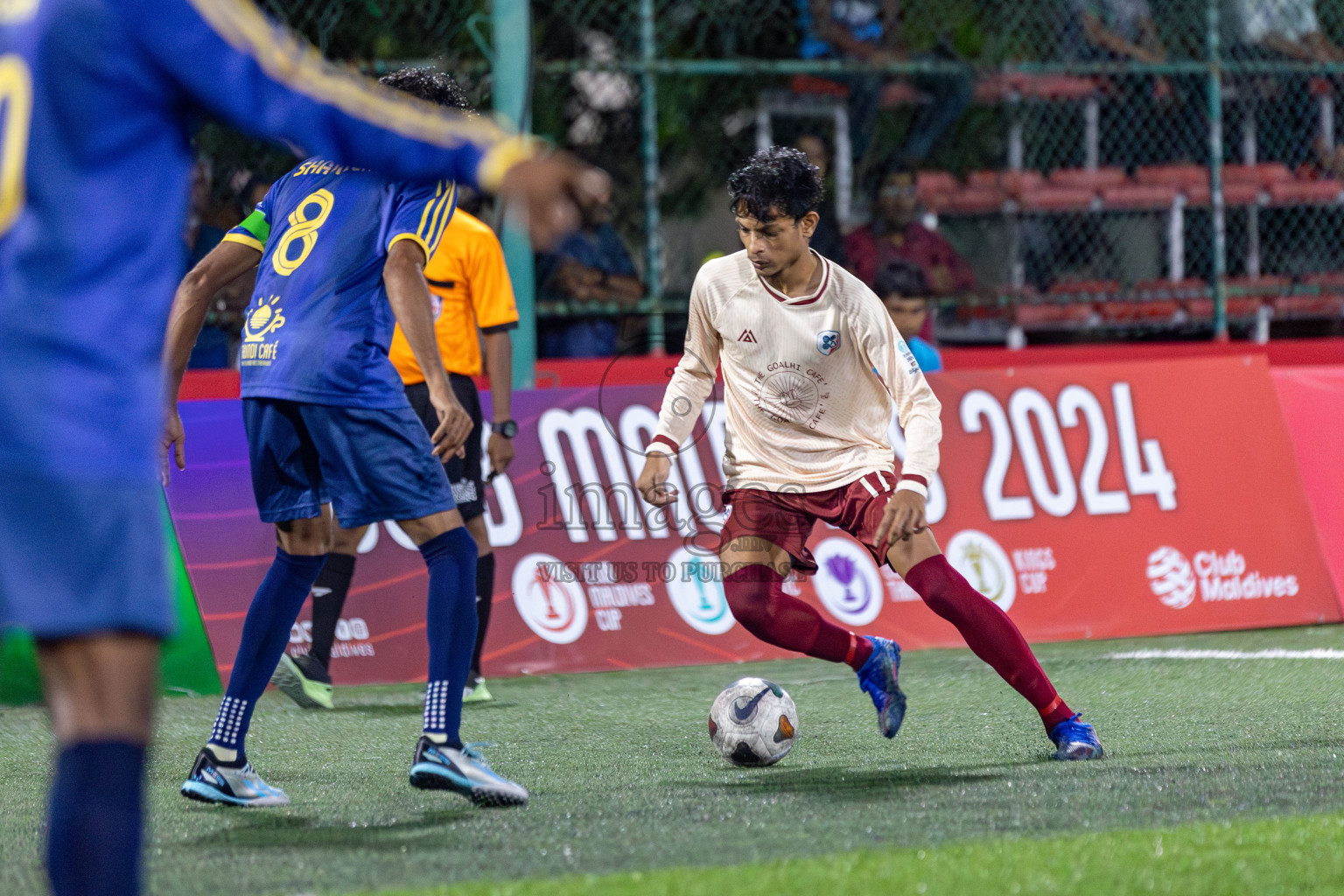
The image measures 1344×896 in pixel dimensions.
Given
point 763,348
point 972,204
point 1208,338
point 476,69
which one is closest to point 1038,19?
point 972,204

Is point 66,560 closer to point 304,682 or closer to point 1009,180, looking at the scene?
point 304,682

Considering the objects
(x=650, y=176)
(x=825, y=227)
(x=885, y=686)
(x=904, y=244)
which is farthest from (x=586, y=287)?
(x=885, y=686)

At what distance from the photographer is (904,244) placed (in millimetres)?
10617

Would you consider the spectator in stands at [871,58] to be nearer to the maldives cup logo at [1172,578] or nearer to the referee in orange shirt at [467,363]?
the maldives cup logo at [1172,578]

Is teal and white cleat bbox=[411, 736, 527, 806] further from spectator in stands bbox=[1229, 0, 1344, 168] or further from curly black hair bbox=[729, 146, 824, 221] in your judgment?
spectator in stands bbox=[1229, 0, 1344, 168]

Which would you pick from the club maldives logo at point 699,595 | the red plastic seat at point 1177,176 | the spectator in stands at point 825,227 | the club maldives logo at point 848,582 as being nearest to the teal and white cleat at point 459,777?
the club maldives logo at point 699,595

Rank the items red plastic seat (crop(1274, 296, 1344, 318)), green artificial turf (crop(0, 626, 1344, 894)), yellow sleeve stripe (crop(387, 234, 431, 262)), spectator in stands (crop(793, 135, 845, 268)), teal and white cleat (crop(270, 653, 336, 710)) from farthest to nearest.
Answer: red plastic seat (crop(1274, 296, 1344, 318))
spectator in stands (crop(793, 135, 845, 268))
teal and white cleat (crop(270, 653, 336, 710))
yellow sleeve stripe (crop(387, 234, 431, 262))
green artificial turf (crop(0, 626, 1344, 894))

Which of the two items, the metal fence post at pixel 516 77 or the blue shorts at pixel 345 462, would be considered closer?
the blue shorts at pixel 345 462

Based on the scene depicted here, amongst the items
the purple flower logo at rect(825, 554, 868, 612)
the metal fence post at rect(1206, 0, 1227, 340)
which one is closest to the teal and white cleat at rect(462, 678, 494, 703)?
the purple flower logo at rect(825, 554, 868, 612)

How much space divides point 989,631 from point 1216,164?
7.27 meters

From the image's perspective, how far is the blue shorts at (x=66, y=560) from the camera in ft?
6.93

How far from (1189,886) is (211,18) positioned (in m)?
2.28

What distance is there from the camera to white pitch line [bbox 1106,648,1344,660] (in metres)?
6.90

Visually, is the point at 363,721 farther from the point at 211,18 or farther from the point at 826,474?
the point at 211,18
